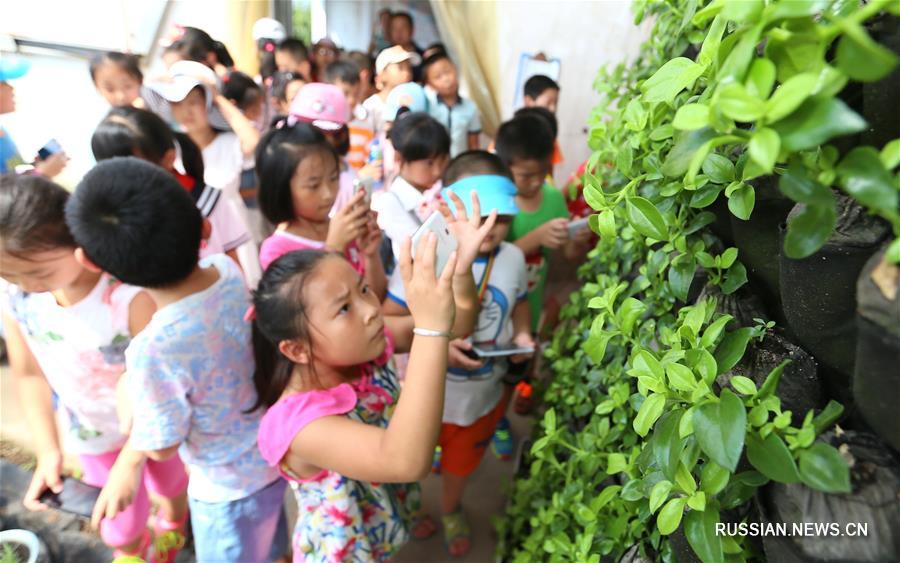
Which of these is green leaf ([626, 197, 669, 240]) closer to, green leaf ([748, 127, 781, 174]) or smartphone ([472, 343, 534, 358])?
green leaf ([748, 127, 781, 174])

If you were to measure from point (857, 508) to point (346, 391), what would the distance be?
0.85 m

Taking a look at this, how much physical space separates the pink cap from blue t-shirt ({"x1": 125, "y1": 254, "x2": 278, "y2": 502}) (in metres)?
1.21

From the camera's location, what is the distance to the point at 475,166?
5.15ft

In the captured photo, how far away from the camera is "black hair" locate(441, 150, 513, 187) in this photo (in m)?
1.56

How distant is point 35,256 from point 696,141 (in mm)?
1301

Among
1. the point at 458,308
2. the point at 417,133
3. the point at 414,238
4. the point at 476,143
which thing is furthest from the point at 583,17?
the point at 414,238

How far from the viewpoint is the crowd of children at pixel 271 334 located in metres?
1.03

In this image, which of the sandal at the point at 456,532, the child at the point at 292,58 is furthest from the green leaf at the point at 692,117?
the child at the point at 292,58

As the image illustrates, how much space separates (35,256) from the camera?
1.11 meters

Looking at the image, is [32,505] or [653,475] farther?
[32,505]

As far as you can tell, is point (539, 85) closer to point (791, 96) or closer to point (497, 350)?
point (497, 350)

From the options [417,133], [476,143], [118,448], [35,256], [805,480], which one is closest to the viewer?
[805,480]

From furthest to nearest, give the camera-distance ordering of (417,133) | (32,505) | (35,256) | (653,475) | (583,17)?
1. (583,17)
2. (417,133)
3. (32,505)
4. (35,256)
5. (653,475)

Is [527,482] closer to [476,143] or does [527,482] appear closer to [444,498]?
[444,498]
